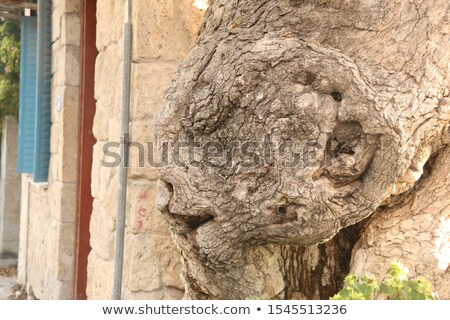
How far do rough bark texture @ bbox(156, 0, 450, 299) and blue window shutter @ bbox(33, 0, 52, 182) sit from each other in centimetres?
302

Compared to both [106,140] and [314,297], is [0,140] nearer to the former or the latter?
[106,140]

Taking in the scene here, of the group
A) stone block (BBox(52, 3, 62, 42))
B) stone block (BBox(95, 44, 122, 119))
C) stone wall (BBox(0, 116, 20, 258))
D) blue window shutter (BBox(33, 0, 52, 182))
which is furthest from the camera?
stone wall (BBox(0, 116, 20, 258))

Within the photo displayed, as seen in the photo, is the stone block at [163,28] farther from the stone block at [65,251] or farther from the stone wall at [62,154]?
the stone block at [65,251]

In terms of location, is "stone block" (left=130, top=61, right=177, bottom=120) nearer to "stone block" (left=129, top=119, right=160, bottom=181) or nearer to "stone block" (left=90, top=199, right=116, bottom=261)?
"stone block" (left=129, top=119, right=160, bottom=181)

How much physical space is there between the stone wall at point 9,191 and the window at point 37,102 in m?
2.58

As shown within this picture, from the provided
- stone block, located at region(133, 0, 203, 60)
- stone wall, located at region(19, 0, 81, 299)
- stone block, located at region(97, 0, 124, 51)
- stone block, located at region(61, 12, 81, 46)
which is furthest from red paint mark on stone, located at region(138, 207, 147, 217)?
stone block, located at region(61, 12, 81, 46)

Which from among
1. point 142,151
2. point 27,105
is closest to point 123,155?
point 142,151

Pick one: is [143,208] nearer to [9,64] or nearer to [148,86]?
[148,86]

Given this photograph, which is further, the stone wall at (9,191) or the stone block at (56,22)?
the stone wall at (9,191)

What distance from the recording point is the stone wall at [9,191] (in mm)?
7559

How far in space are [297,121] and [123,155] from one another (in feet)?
3.76

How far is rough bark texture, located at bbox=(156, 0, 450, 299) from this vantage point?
174 centimetres

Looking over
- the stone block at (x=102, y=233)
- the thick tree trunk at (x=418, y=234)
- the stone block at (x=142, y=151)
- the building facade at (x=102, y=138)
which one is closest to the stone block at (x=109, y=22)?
the building facade at (x=102, y=138)

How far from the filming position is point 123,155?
104 inches
